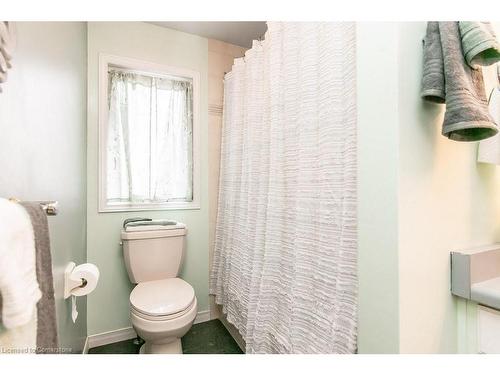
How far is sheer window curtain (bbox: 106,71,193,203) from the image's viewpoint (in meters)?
1.82

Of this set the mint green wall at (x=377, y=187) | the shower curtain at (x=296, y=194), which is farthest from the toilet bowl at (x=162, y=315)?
the mint green wall at (x=377, y=187)

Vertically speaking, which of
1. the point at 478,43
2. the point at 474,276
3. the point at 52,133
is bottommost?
the point at 474,276

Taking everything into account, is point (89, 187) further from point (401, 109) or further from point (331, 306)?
point (401, 109)

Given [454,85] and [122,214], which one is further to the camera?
[122,214]

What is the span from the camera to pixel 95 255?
67.5 inches

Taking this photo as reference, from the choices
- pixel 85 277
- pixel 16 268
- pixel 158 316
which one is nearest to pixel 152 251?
pixel 158 316

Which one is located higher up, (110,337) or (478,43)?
(478,43)

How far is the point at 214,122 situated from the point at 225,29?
69 cm

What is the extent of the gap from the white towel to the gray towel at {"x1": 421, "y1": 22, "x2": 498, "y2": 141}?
0.90 metres

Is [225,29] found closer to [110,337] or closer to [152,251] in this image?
[152,251]

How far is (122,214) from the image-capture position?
1799 millimetres

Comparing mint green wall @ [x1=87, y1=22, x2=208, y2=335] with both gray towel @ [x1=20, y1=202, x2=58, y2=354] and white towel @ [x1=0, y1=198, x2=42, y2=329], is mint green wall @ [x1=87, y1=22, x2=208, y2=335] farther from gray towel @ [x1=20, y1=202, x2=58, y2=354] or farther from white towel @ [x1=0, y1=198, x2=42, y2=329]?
white towel @ [x1=0, y1=198, x2=42, y2=329]

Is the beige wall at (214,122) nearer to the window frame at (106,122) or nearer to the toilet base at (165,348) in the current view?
the window frame at (106,122)
